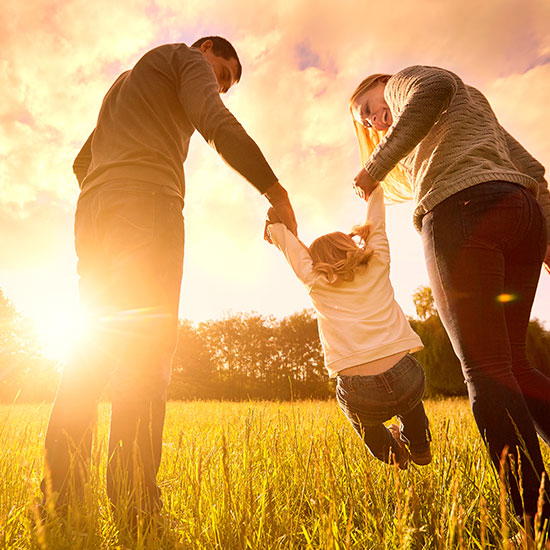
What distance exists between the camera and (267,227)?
2.55 m

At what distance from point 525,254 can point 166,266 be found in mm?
1553

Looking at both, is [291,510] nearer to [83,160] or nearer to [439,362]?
[83,160]

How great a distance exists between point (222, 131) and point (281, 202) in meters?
0.46

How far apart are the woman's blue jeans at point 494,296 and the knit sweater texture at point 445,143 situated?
8 cm

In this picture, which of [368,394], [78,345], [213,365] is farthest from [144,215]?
[213,365]

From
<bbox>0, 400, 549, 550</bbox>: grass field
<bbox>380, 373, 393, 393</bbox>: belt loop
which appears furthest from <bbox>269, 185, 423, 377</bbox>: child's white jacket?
<bbox>0, 400, 549, 550</bbox>: grass field

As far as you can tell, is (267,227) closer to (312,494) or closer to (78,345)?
(78,345)

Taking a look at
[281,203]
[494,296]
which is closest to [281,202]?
[281,203]

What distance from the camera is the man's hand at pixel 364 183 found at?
2.06 m

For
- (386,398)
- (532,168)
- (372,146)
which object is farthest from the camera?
(372,146)

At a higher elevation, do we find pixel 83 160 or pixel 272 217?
pixel 83 160

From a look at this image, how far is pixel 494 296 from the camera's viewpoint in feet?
4.99

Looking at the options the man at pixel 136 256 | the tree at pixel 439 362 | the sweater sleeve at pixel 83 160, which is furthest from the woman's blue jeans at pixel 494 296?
the tree at pixel 439 362

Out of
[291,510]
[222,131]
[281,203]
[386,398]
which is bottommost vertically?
[291,510]
